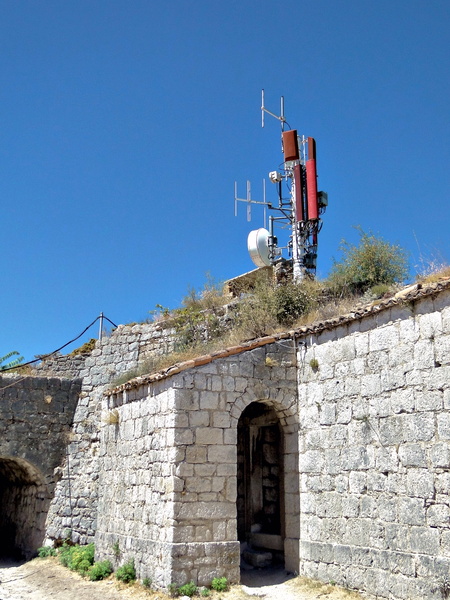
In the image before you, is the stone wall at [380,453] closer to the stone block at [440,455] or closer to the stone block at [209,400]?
the stone block at [440,455]

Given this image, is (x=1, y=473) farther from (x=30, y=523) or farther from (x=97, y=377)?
(x=97, y=377)

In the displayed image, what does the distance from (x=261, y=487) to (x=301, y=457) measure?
184cm

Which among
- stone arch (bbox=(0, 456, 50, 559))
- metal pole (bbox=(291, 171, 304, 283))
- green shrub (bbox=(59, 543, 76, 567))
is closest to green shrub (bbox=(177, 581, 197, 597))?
green shrub (bbox=(59, 543, 76, 567))

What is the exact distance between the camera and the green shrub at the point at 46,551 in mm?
15086

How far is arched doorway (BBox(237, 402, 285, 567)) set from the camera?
1170 centimetres

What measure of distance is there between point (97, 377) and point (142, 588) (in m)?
7.28

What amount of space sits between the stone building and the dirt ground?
271 millimetres

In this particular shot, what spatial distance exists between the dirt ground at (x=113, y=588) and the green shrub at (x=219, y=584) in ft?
0.30

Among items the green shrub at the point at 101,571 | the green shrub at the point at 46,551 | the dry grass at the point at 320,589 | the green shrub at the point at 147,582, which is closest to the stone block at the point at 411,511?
the dry grass at the point at 320,589

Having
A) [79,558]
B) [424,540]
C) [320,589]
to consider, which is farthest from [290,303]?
[79,558]

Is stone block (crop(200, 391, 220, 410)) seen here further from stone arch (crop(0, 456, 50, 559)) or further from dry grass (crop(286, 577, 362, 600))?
stone arch (crop(0, 456, 50, 559))

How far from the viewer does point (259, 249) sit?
19766 millimetres

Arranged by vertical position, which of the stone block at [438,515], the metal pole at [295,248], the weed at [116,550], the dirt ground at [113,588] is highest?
the metal pole at [295,248]

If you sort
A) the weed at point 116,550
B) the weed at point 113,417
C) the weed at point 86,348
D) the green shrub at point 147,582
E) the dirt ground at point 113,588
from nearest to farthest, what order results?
the dirt ground at point 113,588, the green shrub at point 147,582, the weed at point 116,550, the weed at point 113,417, the weed at point 86,348
